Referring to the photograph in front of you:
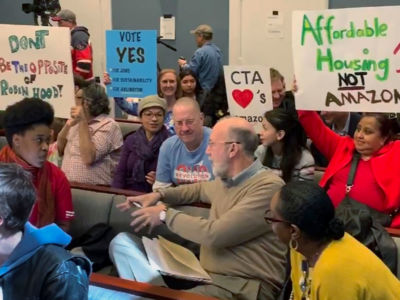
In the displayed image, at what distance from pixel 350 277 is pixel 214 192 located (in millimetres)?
1129

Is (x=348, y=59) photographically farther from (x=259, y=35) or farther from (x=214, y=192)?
(x=259, y=35)

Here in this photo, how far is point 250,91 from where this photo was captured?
4.20m

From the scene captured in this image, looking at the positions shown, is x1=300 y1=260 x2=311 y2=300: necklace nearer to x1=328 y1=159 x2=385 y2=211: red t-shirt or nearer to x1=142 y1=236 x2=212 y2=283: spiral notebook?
x1=142 y1=236 x2=212 y2=283: spiral notebook

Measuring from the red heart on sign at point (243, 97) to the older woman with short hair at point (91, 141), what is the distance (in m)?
0.94

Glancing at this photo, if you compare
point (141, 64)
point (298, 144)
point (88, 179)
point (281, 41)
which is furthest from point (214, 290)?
point (281, 41)

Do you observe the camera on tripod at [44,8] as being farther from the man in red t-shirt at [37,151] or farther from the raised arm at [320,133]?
the man in red t-shirt at [37,151]

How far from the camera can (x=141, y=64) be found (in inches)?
169

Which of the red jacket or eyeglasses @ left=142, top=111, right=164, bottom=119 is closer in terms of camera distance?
eyeglasses @ left=142, top=111, right=164, bottom=119

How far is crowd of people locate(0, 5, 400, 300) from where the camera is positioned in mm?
1558

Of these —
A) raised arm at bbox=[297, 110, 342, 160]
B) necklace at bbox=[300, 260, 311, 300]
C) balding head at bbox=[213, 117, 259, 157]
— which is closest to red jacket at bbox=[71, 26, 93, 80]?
raised arm at bbox=[297, 110, 342, 160]

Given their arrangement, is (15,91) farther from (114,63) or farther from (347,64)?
(347,64)

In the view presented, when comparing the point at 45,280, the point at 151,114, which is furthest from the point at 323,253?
the point at 151,114

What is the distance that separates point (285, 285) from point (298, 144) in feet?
4.63

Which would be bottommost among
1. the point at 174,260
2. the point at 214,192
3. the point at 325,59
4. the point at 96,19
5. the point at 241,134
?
the point at 174,260
